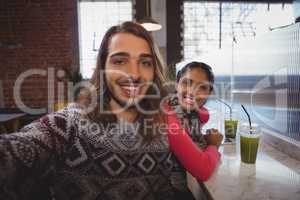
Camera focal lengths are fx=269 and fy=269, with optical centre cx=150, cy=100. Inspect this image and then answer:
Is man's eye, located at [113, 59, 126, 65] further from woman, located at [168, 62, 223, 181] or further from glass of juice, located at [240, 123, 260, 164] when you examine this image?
glass of juice, located at [240, 123, 260, 164]

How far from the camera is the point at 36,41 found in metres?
4.91

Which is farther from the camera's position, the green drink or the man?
the green drink

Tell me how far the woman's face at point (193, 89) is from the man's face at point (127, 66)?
787 millimetres

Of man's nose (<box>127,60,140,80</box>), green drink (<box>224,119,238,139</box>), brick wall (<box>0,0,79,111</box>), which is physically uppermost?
brick wall (<box>0,0,79,111</box>)

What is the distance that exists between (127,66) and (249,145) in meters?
0.61

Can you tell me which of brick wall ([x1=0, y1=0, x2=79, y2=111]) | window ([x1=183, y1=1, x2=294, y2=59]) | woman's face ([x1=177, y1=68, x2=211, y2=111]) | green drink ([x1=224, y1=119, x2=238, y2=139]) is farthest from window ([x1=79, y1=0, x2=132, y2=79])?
green drink ([x1=224, y1=119, x2=238, y2=139])

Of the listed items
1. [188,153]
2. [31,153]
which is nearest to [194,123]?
[188,153]

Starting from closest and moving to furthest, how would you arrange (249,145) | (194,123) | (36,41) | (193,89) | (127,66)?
(127,66)
(249,145)
(194,123)
(193,89)
(36,41)

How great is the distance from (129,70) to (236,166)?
58cm

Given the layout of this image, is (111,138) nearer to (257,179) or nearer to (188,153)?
(188,153)

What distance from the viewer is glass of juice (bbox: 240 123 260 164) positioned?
3.65 ft

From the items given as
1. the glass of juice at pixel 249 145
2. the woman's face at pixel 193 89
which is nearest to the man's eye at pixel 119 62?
the glass of juice at pixel 249 145

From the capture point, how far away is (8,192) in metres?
0.70

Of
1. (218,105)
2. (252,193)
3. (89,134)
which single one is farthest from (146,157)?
(218,105)
